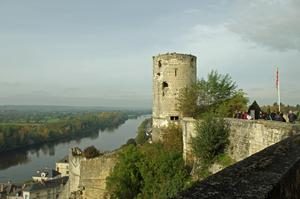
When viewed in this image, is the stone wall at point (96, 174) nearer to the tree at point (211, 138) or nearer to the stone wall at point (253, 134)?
the tree at point (211, 138)

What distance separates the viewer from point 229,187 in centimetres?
282

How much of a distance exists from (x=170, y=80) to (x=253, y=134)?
286 inches

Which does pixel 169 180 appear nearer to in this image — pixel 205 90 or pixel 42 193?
pixel 205 90

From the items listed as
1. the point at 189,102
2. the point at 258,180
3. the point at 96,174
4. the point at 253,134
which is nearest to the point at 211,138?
the point at 253,134

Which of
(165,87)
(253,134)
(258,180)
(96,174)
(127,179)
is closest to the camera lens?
(258,180)

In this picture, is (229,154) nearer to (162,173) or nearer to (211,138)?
(211,138)

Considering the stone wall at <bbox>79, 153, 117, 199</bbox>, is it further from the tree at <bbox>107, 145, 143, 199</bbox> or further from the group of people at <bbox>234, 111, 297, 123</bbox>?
the group of people at <bbox>234, 111, 297, 123</bbox>

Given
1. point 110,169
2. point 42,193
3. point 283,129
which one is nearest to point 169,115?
point 110,169

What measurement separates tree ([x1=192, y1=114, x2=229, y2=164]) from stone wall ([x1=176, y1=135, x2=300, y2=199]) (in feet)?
30.1

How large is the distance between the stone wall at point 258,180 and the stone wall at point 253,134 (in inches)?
233

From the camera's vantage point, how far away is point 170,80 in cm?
1866

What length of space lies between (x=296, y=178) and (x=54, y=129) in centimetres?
10334

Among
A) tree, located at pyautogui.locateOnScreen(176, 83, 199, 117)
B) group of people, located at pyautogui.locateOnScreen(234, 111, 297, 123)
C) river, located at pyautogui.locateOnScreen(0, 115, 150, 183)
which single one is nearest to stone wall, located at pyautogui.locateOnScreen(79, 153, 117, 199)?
tree, located at pyautogui.locateOnScreen(176, 83, 199, 117)

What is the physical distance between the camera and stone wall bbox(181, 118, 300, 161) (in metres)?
10.5
